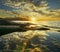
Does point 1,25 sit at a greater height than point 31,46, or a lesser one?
greater

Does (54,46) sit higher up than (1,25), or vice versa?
(1,25)

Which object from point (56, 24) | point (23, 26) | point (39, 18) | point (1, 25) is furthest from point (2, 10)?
point (56, 24)

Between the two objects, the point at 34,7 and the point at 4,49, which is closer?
the point at 4,49

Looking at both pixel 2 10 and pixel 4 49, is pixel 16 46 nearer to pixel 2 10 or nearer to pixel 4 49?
pixel 4 49

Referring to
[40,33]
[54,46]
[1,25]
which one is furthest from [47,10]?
Result: [1,25]

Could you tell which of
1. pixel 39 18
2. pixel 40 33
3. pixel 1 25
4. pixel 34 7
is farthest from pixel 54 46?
pixel 1 25

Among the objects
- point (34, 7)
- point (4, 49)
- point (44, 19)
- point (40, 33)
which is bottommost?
point (4, 49)

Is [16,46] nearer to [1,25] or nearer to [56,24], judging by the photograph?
[1,25]
